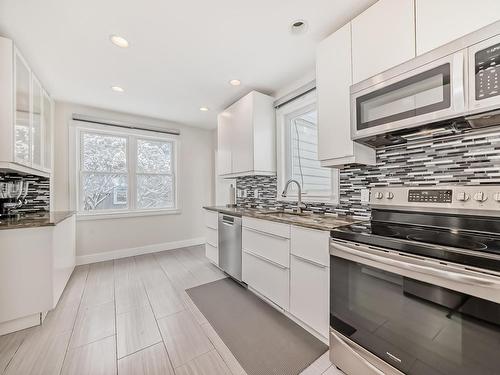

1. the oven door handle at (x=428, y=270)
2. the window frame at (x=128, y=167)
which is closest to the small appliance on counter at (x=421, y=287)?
the oven door handle at (x=428, y=270)

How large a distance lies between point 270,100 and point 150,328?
2.77 m

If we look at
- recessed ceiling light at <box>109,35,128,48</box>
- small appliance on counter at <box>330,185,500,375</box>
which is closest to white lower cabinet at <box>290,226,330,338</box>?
small appliance on counter at <box>330,185,500,375</box>

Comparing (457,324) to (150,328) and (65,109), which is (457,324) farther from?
(65,109)

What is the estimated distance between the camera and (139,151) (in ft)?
12.5

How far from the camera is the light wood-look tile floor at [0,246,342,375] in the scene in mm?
1359

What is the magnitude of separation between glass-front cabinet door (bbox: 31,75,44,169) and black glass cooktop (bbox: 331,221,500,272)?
303 centimetres

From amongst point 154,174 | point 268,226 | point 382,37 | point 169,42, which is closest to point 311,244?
point 268,226

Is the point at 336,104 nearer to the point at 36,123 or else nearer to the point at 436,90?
the point at 436,90

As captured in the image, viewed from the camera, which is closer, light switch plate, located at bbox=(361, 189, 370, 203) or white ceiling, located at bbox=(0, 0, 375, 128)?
white ceiling, located at bbox=(0, 0, 375, 128)

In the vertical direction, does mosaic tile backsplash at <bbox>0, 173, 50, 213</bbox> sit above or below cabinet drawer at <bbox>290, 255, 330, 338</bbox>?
above

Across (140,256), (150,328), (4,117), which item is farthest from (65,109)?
(150,328)

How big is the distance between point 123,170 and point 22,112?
175cm

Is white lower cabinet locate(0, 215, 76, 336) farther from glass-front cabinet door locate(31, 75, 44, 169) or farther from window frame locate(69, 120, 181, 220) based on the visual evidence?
window frame locate(69, 120, 181, 220)

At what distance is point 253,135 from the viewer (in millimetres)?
2635
